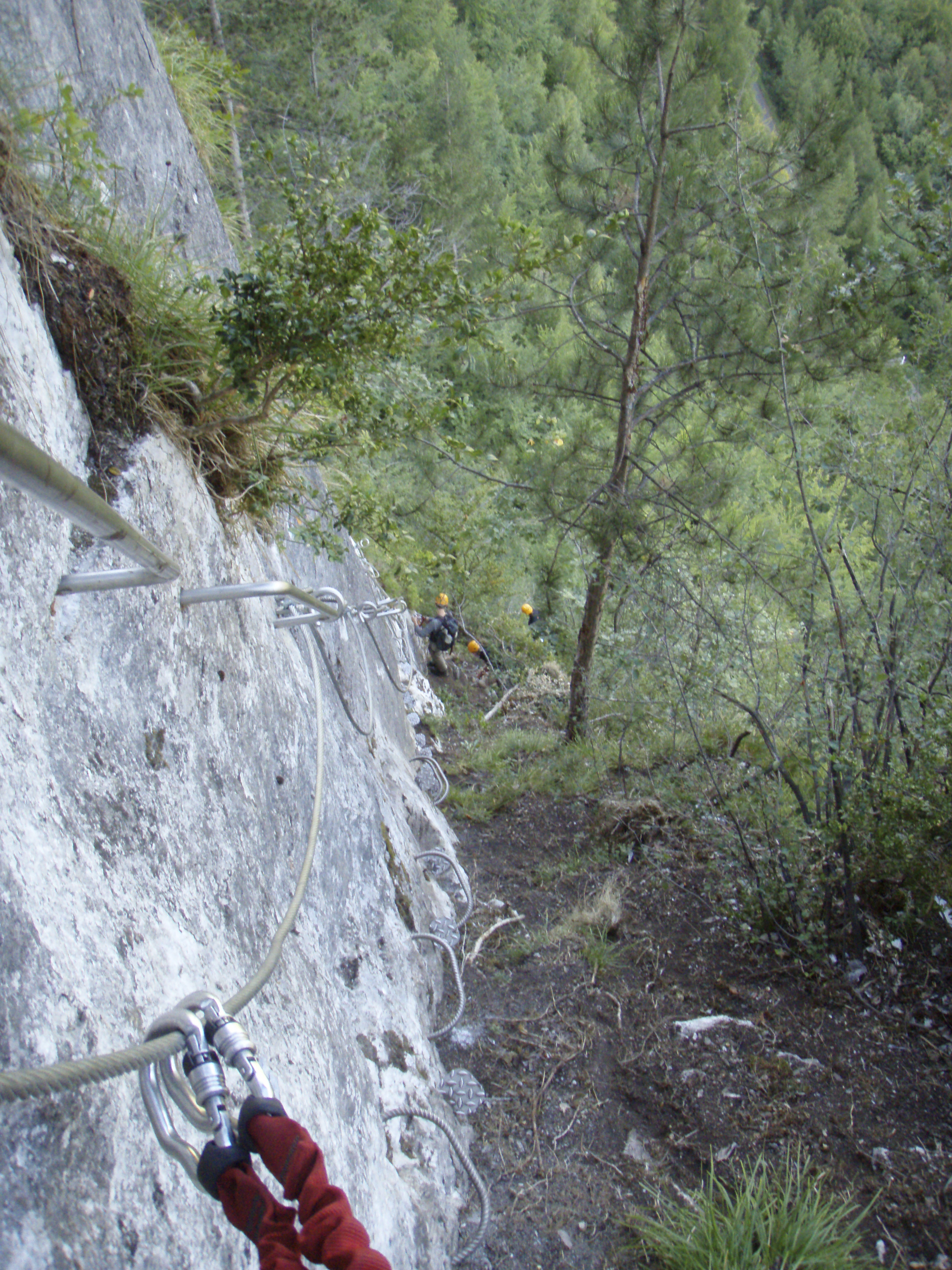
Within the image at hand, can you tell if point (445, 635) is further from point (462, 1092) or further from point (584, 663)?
point (462, 1092)

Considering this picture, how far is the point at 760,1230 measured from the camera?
8.13ft

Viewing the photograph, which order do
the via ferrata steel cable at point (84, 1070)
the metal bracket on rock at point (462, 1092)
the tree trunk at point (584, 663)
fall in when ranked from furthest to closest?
1. the tree trunk at point (584, 663)
2. the metal bracket on rock at point (462, 1092)
3. the via ferrata steel cable at point (84, 1070)

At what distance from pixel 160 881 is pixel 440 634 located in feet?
30.1

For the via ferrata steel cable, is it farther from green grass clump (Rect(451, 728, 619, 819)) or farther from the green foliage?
green grass clump (Rect(451, 728, 619, 819))

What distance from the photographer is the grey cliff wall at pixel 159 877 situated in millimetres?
1188

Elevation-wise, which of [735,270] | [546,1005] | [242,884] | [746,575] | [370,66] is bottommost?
[546,1005]

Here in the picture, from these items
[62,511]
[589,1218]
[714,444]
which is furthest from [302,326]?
[714,444]

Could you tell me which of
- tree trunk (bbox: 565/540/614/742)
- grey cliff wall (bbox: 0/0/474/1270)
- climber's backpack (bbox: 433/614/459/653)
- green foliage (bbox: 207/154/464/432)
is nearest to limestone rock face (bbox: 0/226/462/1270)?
grey cliff wall (bbox: 0/0/474/1270)

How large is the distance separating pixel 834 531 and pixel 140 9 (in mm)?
4636

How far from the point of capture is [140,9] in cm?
392

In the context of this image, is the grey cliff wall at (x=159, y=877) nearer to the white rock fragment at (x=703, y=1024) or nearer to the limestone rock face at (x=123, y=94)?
the limestone rock face at (x=123, y=94)

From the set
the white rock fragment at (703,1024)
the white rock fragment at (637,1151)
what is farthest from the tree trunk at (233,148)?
the white rock fragment at (637,1151)

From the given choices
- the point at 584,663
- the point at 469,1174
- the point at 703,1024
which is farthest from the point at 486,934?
the point at 584,663

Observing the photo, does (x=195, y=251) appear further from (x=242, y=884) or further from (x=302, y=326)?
(x=242, y=884)
